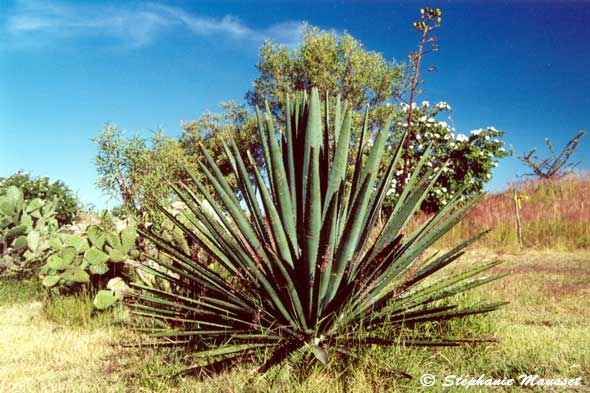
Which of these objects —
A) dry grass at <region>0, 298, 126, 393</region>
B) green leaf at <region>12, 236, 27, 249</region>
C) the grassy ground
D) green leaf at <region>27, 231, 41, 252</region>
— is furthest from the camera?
green leaf at <region>12, 236, 27, 249</region>

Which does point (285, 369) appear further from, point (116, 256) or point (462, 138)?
point (462, 138)

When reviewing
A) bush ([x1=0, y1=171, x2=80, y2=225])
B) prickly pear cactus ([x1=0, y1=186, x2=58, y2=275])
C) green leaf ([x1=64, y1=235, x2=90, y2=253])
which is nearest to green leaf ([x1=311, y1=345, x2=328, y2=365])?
green leaf ([x1=64, y1=235, x2=90, y2=253])

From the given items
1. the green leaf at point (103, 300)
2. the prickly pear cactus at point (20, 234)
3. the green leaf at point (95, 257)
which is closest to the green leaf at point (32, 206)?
the prickly pear cactus at point (20, 234)

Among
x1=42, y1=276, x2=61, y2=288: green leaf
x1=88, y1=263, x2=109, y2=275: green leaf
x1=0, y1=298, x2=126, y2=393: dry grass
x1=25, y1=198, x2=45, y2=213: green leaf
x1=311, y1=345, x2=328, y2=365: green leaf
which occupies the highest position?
x1=25, y1=198, x2=45, y2=213: green leaf

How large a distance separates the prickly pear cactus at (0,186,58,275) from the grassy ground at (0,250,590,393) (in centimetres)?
175

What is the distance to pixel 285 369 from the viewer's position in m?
2.34

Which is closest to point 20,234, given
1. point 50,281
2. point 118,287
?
point 50,281

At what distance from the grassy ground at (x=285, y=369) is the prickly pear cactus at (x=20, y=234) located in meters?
1.75

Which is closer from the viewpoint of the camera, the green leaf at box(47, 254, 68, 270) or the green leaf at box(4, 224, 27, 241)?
the green leaf at box(47, 254, 68, 270)

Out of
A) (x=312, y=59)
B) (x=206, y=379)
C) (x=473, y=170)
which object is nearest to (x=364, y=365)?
(x=206, y=379)

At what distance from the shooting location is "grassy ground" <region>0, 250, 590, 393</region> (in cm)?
260

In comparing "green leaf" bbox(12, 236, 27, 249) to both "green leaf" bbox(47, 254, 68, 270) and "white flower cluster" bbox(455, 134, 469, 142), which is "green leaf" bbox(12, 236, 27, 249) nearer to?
"green leaf" bbox(47, 254, 68, 270)

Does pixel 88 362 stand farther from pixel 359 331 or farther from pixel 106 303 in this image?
pixel 359 331

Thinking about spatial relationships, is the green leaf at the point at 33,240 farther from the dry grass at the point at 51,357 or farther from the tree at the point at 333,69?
the tree at the point at 333,69
